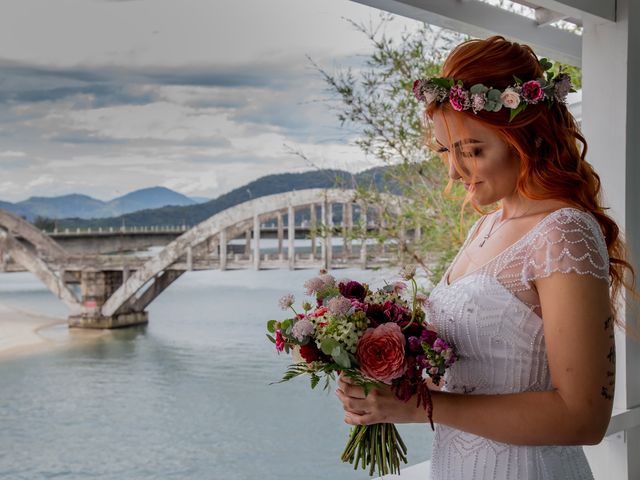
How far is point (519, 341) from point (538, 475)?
0.86ft

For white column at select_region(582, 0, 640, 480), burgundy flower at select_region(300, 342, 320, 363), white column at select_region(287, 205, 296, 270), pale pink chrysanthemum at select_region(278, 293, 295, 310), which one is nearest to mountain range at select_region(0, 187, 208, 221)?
white column at select_region(287, 205, 296, 270)

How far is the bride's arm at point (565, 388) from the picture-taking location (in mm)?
1117

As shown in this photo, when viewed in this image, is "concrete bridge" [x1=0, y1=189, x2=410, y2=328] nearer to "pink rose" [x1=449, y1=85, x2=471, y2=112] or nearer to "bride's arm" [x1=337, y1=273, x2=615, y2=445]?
"pink rose" [x1=449, y1=85, x2=471, y2=112]

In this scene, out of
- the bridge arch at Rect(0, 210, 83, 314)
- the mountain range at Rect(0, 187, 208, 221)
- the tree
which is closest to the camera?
the bridge arch at Rect(0, 210, 83, 314)

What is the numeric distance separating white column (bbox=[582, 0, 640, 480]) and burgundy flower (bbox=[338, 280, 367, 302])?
50.2 inches

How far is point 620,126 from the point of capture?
2.22 m

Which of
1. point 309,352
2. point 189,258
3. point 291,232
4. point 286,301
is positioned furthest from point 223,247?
point 309,352

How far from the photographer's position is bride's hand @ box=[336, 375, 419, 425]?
1.24m

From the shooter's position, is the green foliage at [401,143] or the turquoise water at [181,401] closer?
the green foliage at [401,143]

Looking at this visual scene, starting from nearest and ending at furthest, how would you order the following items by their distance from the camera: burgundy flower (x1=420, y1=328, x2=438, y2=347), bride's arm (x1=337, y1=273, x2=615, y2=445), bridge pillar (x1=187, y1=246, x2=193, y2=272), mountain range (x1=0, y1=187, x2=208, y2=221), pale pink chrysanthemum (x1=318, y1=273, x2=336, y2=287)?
1. bride's arm (x1=337, y1=273, x2=615, y2=445)
2. burgundy flower (x1=420, y1=328, x2=438, y2=347)
3. pale pink chrysanthemum (x1=318, y1=273, x2=336, y2=287)
4. mountain range (x1=0, y1=187, x2=208, y2=221)
5. bridge pillar (x1=187, y1=246, x2=193, y2=272)

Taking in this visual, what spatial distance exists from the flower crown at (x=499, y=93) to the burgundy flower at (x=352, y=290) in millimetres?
370

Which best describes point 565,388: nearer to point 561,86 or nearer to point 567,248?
point 567,248

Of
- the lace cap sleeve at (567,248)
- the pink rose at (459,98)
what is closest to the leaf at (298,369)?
the lace cap sleeve at (567,248)

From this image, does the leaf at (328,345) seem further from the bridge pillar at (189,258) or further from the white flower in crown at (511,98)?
the bridge pillar at (189,258)
